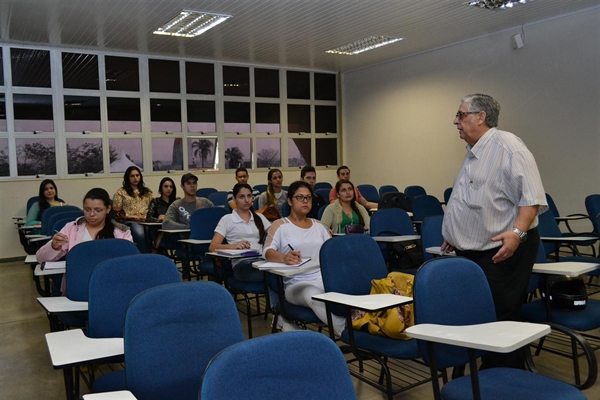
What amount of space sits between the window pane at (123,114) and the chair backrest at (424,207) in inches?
219

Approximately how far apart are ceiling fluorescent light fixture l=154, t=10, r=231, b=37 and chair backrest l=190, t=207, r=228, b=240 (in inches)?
124

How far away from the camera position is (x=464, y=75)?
9.03 metres

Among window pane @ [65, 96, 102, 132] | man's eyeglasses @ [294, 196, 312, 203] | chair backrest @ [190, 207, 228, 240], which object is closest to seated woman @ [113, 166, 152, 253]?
chair backrest @ [190, 207, 228, 240]

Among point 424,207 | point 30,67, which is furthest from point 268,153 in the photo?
point 424,207

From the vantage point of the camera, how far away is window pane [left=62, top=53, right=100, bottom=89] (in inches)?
346

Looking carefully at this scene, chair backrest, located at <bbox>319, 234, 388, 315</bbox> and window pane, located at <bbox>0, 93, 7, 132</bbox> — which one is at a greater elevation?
window pane, located at <bbox>0, 93, 7, 132</bbox>

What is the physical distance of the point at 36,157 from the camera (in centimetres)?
865

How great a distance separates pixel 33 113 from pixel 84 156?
1.04 m

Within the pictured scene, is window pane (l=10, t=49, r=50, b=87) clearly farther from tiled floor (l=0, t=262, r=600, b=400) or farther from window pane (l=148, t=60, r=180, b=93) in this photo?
tiled floor (l=0, t=262, r=600, b=400)

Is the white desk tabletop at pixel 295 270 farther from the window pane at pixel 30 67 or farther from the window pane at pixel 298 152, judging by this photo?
the window pane at pixel 298 152

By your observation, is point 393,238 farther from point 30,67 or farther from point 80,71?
point 30,67

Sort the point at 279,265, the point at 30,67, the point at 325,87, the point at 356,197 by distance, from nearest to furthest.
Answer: the point at 279,265 < the point at 356,197 < the point at 30,67 < the point at 325,87

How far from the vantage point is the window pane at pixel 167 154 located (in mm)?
9680

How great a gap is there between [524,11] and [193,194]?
17.1 feet
